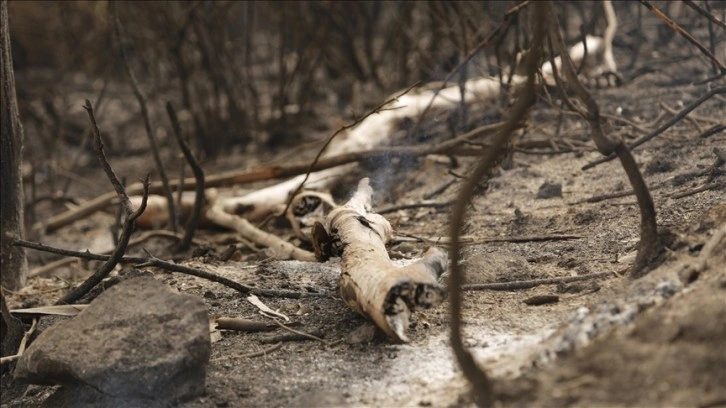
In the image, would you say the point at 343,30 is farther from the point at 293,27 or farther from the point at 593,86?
the point at 593,86

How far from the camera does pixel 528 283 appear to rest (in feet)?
10.2

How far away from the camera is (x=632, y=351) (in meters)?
2.06

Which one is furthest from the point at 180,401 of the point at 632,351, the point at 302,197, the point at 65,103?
the point at 65,103

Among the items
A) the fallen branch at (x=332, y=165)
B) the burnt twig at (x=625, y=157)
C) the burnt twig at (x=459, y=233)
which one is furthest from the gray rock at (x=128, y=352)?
the fallen branch at (x=332, y=165)

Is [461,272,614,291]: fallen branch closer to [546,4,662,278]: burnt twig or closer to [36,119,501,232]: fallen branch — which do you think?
[546,4,662,278]: burnt twig

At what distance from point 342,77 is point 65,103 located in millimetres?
2233

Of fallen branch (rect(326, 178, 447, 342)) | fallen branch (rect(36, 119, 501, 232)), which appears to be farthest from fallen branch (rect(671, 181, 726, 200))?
fallen branch (rect(36, 119, 501, 232))

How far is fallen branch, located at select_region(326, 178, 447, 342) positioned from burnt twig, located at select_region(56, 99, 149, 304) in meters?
0.68

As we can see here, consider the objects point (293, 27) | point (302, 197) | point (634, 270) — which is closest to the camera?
point (634, 270)

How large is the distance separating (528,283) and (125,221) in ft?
4.28

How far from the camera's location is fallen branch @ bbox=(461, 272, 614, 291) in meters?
3.03

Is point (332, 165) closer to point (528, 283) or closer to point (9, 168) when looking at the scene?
point (9, 168)

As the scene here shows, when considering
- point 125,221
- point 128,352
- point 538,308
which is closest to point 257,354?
point 128,352

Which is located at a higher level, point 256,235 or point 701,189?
point 256,235
